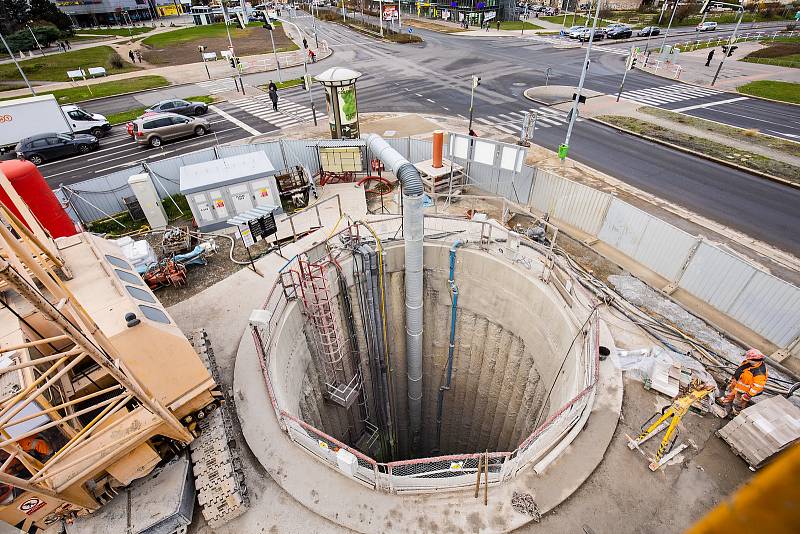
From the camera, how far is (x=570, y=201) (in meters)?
19.0

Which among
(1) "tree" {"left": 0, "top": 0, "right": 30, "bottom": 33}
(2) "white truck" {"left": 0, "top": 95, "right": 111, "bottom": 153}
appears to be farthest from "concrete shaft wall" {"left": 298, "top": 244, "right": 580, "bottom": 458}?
(1) "tree" {"left": 0, "top": 0, "right": 30, "bottom": 33}

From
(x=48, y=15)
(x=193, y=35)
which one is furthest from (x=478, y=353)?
(x=48, y=15)

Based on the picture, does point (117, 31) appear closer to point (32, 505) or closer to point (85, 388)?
point (85, 388)

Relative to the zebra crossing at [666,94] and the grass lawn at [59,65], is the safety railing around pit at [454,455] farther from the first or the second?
the grass lawn at [59,65]

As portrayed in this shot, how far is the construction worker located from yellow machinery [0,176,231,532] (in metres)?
12.7

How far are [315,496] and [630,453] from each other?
742cm

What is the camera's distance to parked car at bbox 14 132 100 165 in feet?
92.0

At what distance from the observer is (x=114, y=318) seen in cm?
878

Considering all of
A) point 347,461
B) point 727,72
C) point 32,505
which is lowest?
point 727,72

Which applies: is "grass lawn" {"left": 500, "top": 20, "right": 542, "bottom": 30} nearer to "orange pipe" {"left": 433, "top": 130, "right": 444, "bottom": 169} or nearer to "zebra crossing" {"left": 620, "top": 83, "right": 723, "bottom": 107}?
"zebra crossing" {"left": 620, "top": 83, "right": 723, "bottom": 107}

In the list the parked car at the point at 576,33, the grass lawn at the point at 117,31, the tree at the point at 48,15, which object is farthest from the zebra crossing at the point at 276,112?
the tree at the point at 48,15

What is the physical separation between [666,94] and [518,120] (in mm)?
Answer: 17614

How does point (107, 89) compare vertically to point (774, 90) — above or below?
below

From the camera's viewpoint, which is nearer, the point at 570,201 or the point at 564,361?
the point at 564,361
